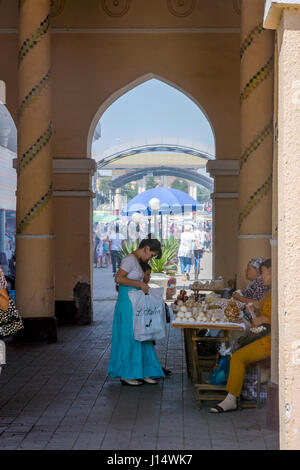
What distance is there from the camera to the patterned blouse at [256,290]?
275 inches

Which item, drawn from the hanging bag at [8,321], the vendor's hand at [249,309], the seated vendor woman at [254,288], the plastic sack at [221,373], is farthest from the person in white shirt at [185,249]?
the hanging bag at [8,321]

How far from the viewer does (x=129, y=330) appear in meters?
7.05

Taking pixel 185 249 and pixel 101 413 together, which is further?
pixel 185 249

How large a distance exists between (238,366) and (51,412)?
1571mm

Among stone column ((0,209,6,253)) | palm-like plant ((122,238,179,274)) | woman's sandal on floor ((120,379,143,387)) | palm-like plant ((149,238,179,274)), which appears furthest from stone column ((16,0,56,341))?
stone column ((0,209,6,253))

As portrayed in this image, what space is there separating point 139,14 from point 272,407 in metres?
7.61

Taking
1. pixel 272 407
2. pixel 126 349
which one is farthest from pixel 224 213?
pixel 272 407

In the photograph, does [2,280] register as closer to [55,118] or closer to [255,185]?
[255,185]

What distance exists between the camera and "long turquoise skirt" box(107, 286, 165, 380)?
7023mm

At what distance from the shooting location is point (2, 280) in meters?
5.14

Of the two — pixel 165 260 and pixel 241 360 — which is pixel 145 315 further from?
pixel 165 260
